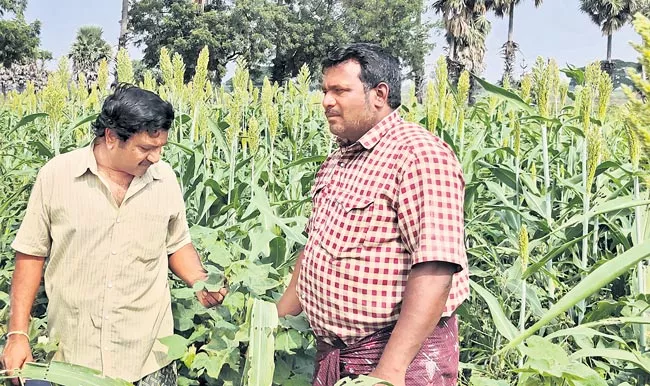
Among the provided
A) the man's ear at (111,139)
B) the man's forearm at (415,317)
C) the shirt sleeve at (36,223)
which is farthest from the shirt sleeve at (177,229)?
the man's forearm at (415,317)

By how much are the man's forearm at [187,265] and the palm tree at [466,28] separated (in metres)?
28.4

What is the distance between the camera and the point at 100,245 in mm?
1882

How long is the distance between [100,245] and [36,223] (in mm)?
210

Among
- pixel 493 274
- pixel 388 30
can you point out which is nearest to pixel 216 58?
pixel 388 30

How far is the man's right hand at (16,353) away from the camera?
5.95ft

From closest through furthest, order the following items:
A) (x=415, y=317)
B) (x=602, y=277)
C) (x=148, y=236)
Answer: (x=602, y=277), (x=415, y=317), (x=148, y=236)

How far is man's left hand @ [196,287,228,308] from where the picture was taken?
2.01m

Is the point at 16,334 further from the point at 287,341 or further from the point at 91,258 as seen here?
the point at 287,341

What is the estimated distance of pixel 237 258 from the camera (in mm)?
2008

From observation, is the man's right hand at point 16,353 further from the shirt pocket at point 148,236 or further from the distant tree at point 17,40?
the distant tree at point 17,40

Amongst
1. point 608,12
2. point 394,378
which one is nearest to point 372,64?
point 394,378

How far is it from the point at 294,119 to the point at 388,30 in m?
Result: 35.1

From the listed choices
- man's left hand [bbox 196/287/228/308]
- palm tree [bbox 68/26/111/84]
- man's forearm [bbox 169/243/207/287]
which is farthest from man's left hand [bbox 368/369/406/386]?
palm tree [bbox 68/26/111/84]

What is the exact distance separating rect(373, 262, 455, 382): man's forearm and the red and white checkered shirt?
0.04 m
